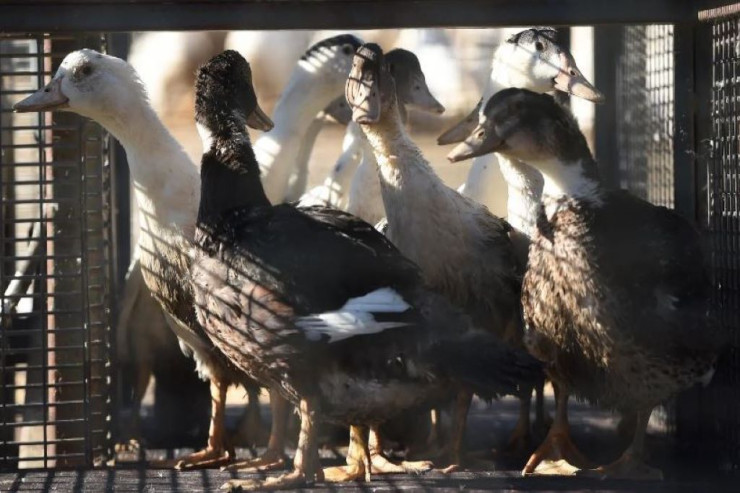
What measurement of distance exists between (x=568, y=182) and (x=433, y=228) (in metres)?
0.46

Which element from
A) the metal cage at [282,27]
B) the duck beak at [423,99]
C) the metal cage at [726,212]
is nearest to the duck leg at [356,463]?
the metal cage at [282,27]

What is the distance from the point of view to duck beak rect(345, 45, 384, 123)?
397cm

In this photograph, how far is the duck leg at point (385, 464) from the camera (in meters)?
3.94

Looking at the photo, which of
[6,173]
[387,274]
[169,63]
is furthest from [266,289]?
[169,63]

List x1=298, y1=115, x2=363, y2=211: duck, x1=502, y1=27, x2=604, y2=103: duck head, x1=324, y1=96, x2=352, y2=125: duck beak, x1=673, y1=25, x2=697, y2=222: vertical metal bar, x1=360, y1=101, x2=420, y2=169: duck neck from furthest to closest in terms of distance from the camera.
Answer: x1=324, y1=96, x2=352, y2=125: duck beak → x1=298, y1=115, x2=363, y2=211: duck → x1=502, y1=27, x2=604, y2=103: duck head → x1=360, y1=101, x2=420, y2=169: duck neck → x1=673, y1=25, x2=697, y2=222: vertical metal bar

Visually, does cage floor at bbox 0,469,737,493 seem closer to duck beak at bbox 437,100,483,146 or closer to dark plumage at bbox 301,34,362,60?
duck beak at bbox 437,100,483,146

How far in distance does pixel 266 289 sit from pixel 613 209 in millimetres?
992

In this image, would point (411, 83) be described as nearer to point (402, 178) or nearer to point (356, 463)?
point (402, 178)

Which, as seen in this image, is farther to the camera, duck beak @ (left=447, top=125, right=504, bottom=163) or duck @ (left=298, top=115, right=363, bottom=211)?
duck @ (left=298, top=115, right=363, bottom=211)

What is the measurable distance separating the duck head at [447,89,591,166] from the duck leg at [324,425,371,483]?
0.90 metres

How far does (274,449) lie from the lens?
13.6ft

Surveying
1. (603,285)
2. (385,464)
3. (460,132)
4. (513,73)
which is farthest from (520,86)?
(385,464)

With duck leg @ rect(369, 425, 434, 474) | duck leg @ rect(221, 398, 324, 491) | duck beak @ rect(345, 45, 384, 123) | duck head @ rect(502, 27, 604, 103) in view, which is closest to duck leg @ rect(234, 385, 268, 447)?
duck leg @ rect(369, 425, 434, 474)

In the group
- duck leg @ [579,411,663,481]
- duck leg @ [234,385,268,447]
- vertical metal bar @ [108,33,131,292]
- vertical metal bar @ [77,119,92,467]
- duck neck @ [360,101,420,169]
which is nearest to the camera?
duck leg @ [579,411,663,481]
